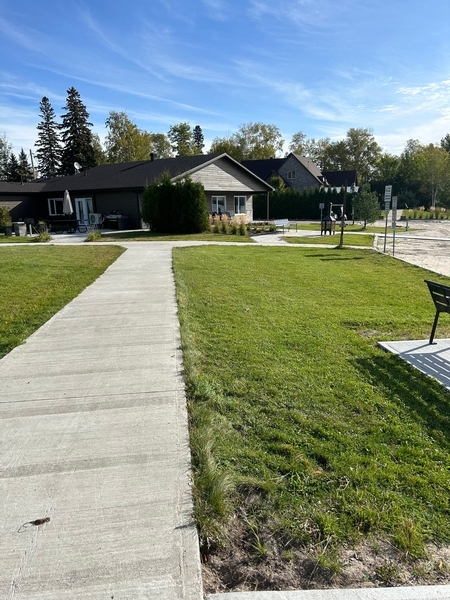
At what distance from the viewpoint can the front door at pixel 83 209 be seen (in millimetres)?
27003

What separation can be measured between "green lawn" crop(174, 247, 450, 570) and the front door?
22742 mm

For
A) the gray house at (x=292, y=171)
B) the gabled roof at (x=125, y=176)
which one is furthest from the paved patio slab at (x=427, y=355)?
the gray house at (x=292, y=171)

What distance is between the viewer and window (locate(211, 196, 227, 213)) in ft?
89.9

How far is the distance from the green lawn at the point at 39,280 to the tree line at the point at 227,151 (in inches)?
1468

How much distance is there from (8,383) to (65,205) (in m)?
23.0

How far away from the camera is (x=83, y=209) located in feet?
90.7

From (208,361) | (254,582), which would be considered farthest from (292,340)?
(254,582)

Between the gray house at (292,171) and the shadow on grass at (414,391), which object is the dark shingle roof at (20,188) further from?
the shadow on grass at (414,391)

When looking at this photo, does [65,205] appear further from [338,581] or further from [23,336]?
[338,581]

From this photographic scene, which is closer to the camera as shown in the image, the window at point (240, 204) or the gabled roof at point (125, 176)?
the gabled roof at point (125, 176)

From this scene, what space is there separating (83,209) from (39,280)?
2027cm

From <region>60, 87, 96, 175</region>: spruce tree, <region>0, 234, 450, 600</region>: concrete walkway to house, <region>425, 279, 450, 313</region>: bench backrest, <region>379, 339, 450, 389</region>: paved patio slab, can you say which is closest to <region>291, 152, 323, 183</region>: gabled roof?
<region>60, 87, 96, 175</region>: spruce tree

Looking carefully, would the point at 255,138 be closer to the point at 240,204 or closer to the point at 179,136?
the point at 179,136

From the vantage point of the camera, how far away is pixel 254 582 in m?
1.89
